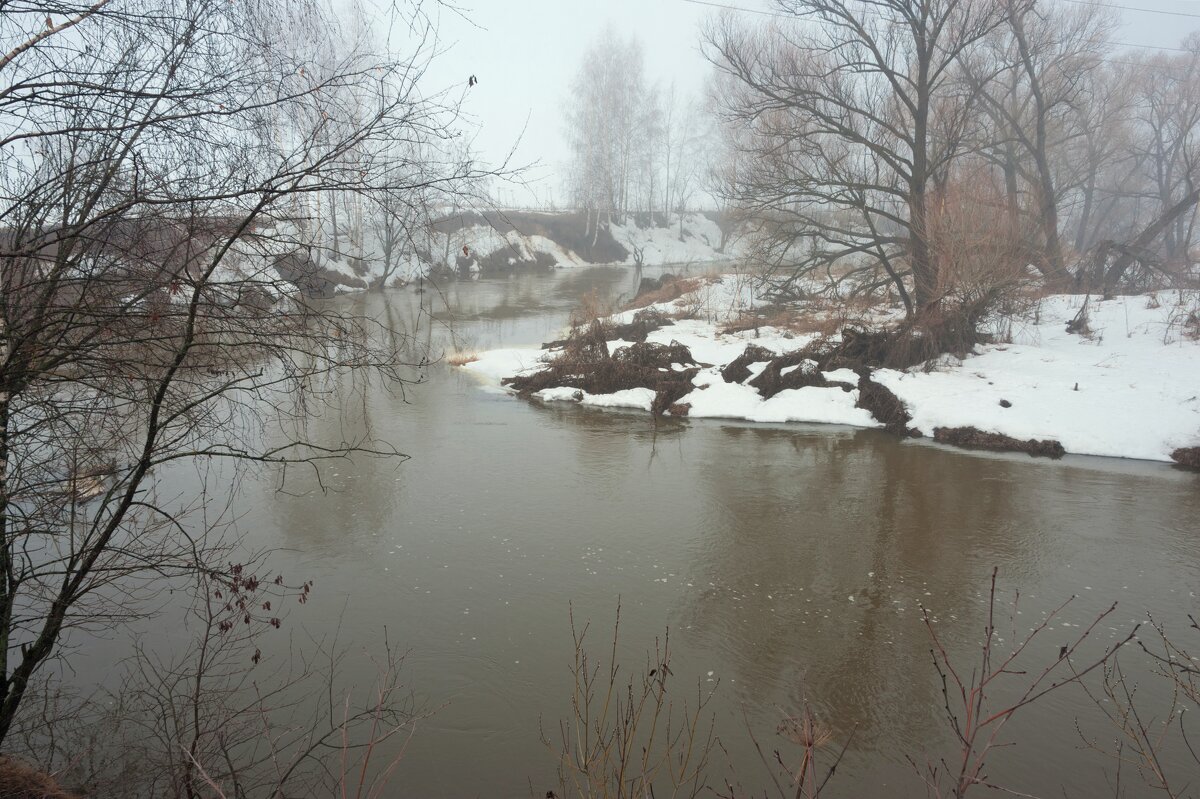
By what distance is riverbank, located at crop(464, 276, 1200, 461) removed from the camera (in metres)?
10.8

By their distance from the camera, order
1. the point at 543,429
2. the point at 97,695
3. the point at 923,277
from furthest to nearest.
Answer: the point at 923,277, the point at 543,429, the point at 97,695

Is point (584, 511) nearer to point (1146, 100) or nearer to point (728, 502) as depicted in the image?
point (728, 502)

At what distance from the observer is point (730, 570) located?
696 centimetres

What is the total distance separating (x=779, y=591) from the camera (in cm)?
659

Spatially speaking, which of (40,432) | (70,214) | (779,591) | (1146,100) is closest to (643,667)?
(779,591)

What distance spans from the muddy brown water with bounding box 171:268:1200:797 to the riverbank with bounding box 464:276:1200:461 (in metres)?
0.75

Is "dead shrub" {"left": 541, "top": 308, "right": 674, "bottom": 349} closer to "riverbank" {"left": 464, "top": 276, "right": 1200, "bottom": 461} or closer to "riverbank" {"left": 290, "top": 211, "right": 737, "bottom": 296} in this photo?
"riverbank" {"left": 464, "top": 276, "right": 1200, "bottom": 461}

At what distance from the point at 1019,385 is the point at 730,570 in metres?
7.91

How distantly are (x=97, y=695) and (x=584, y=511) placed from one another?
4.77 meters

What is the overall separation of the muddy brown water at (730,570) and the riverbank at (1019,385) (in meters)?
0.75

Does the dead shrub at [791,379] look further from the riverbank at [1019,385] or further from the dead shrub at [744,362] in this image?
the dead shrub at [744,362]

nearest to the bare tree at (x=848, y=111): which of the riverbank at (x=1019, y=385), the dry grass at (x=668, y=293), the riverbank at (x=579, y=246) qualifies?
the riverbank at (x=1019, y=385)

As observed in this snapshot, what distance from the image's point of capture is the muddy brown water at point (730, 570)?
479cm

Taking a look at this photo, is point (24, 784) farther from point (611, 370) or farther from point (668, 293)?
point (668, 293)
